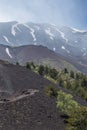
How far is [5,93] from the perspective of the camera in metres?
95.7

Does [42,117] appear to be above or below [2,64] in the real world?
below

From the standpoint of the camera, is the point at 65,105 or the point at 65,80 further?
the point at 65,80

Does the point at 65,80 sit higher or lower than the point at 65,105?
lower

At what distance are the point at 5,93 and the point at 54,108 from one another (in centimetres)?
3117

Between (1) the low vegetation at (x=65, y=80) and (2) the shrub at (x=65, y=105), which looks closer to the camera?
(2) the shrub at (x=65, y=105)

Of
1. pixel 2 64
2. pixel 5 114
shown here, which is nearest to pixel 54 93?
pixel 5 114

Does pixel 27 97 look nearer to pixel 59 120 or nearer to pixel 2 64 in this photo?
pixel 59 120

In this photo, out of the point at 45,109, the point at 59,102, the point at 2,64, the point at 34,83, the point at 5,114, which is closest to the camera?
the point at 5,114

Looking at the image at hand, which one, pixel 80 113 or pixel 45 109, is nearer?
pixel 80 113

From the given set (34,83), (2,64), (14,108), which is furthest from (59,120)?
(2,64)

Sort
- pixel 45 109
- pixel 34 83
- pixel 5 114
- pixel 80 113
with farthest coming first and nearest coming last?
pixel 34 83, pixel 45 109, pixel 5 114, pixel 80 113

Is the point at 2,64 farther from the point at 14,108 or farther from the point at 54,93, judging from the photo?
the point at 14,108

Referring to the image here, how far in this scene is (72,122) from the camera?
5334 cm

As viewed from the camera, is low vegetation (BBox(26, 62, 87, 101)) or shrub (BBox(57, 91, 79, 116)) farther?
low vegetation (BBox(26, 62, 87, 101))
